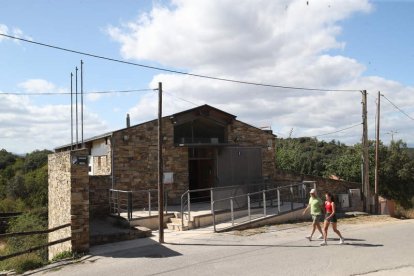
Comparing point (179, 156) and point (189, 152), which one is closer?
point (179, 156)

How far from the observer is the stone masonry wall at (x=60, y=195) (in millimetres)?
12470

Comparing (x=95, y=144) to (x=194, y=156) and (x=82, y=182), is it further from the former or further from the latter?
(x=82, y=182)

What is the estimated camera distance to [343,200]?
22.4m

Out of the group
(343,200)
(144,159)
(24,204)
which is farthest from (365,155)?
(24,204)

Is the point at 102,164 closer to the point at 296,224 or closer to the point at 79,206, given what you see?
the point at 79,206

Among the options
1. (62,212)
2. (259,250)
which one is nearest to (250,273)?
(259,250)

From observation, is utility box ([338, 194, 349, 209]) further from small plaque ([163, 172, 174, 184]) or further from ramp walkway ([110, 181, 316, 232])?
small plaque ([163, 172, 174, 184])

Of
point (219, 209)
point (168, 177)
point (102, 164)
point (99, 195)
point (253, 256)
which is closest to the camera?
point (253, 256)

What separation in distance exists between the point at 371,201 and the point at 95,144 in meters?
14.4

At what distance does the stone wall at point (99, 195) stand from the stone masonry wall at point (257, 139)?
20.8 feet

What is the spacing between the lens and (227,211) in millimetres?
16156

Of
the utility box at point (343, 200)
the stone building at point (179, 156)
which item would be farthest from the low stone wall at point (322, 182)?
the utility box at point (343, 200)

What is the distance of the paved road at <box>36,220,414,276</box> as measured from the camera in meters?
9.41

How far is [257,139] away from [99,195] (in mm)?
8362
